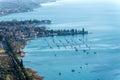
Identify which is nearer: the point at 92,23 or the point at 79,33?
the point at 79,33

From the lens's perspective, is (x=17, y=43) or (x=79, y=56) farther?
(x=17, y=43)

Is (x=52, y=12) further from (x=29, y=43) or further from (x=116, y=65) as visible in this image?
(x=116, y=65)

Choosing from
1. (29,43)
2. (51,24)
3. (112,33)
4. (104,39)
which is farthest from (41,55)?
(51,24)

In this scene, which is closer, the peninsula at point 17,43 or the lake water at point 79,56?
the peninsula at point 17,43

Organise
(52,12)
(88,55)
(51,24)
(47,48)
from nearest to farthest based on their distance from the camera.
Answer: (88,55), (47,48), (51,24), (52,12)

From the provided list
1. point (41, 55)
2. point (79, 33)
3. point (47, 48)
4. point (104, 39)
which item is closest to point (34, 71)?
point (41, 55)

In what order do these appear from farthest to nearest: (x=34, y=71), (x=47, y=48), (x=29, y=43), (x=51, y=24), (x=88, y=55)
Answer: (x=51, y=24), (x=29, y=43), (x=47, y=48), (x=88, y=55), (x=34, y=71)

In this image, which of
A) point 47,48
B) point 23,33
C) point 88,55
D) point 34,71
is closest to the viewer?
point 34,71

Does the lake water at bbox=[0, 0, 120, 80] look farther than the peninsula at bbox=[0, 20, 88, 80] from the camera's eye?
Yes

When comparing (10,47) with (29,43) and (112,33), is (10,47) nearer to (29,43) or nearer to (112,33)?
(29,43)
